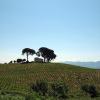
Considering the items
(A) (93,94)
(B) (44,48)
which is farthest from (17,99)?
(B) (44,48)

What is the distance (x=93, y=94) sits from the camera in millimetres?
43406

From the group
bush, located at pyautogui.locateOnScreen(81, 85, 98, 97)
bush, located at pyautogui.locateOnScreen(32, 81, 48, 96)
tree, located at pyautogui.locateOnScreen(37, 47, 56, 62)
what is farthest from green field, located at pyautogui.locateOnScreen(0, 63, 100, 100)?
tree, located at pyautogui.locateOnScreen(37, 47, 56, 62)

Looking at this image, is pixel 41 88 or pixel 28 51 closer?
pixel 41 88

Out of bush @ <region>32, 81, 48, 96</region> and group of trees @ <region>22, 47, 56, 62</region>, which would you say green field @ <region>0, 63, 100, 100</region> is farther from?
group of trees @ <region>22, 47, 56, 62</region>

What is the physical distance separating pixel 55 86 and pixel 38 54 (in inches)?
3864

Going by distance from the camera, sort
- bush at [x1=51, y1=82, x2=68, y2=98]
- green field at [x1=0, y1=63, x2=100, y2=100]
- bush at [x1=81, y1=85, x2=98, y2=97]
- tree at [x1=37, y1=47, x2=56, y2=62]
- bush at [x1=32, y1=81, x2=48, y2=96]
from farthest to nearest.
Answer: tree at [x1=37, y1=47, x2=56, y2=62], bush at [x1=81, y1=85, x2=98, y2=97], green field at [x1=0, y1=63, x2=100, y2=100], bush at [x1=51, y1=82, x2=68, y2=98], bush at [x1=32, y1=81, x2=48, y2=96]

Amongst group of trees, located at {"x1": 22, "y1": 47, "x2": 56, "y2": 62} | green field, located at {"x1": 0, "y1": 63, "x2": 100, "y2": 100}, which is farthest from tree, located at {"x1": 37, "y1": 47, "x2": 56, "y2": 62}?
green field, located at {"x1": 0, "y1": 63, "x2": 100, "y2": 100}

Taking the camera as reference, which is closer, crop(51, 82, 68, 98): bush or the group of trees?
crop(51, 82, 68, 98): bush

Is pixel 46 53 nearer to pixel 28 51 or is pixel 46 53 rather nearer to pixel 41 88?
pixel 28 51

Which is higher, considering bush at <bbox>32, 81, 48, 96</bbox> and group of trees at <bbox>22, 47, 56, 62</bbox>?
group of trees at <bbox>22, 47, 56, 62</bbox>

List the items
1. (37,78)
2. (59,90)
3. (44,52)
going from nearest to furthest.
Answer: (59,90) < (37,78) < (44,52)

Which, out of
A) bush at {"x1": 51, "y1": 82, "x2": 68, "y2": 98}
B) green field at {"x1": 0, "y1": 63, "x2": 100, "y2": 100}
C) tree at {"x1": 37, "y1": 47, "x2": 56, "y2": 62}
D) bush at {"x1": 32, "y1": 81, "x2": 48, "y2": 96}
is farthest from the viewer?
tree at {"x1": 37, "y1": 47, "x2": 56, "y2": 62}

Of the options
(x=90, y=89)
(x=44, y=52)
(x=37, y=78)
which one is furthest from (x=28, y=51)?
(x=90, y=89)

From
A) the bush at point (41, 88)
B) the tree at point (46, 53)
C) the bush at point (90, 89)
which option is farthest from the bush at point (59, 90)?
the tree at point (46, 53)
